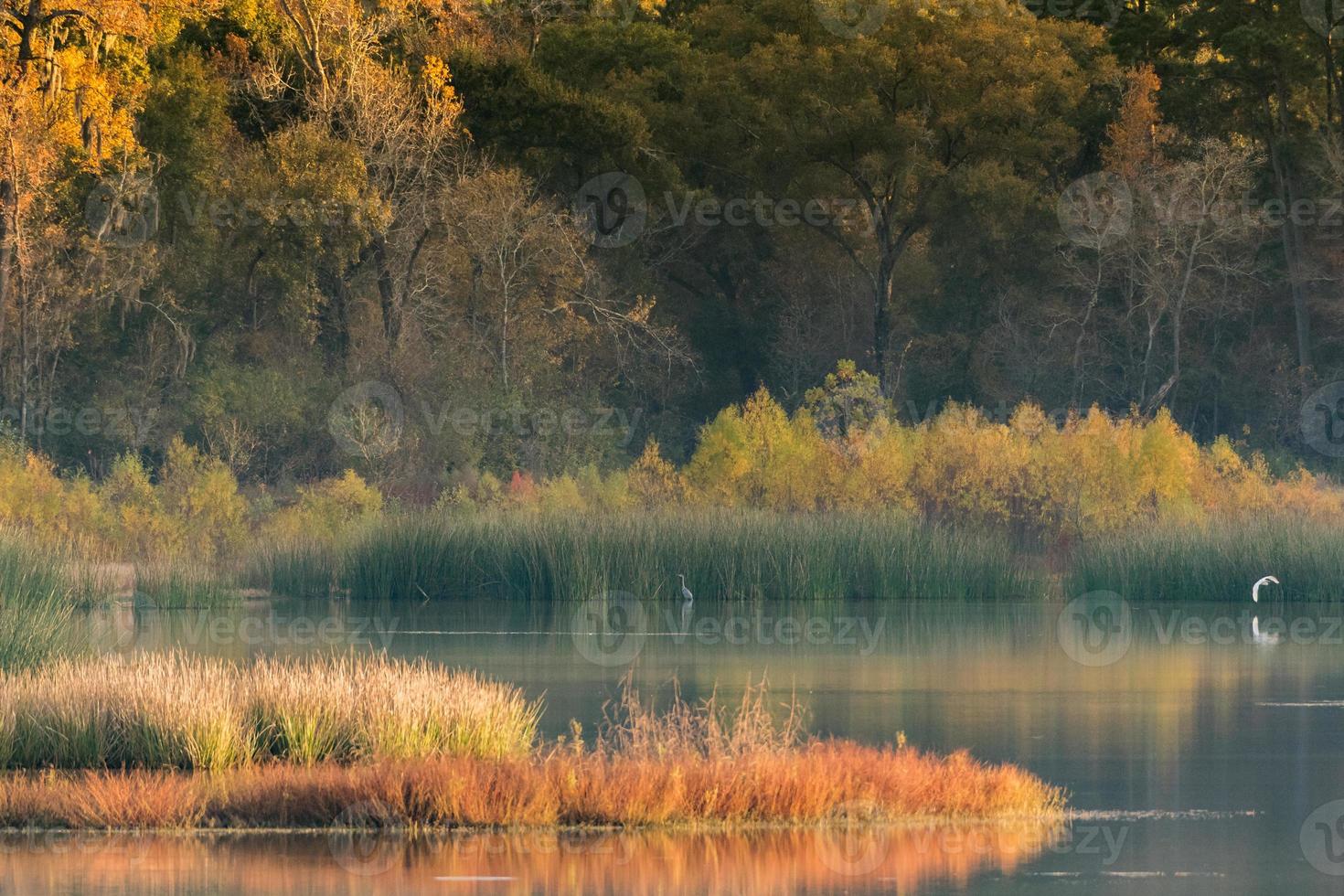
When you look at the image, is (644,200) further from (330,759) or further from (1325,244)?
(330,759)

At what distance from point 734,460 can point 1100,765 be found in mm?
20958

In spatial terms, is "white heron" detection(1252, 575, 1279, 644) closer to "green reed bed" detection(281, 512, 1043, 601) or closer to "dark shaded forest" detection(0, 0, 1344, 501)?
"green reed bed" detection(281, 512, 1043, 601)

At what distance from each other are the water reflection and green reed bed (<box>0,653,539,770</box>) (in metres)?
1.76

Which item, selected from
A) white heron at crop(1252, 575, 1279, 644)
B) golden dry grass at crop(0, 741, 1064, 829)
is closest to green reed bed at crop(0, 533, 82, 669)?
golden dry grass at crop(0, 741, 1064, 829)

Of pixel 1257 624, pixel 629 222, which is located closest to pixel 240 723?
pixel 1257 624

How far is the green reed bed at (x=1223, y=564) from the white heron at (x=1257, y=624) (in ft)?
0.64

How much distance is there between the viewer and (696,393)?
54.5 metres

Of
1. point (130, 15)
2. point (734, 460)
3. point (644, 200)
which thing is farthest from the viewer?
point (644, 200)

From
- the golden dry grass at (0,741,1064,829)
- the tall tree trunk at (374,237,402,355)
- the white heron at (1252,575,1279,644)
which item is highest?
the tall tree trunk at (374,237,402,355)

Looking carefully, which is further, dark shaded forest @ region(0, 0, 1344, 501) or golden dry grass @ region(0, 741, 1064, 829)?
dark shaded forest @ region(0, 0, 1344, 501)

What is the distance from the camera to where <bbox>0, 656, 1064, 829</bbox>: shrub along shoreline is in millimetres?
13859

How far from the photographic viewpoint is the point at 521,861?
12.8 meters

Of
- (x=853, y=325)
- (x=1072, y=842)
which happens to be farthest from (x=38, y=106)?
(x=1072, y=842)

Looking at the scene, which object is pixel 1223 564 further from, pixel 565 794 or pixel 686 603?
pixel 565 794
